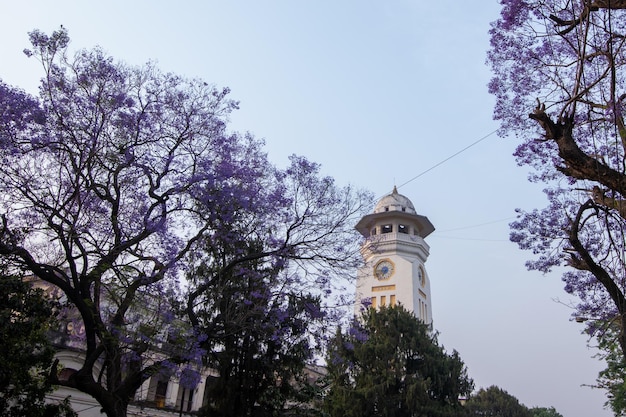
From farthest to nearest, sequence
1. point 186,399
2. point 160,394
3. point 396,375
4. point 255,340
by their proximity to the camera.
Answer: point 396,375 → point 186,399 → point 160,394 → point 255,340

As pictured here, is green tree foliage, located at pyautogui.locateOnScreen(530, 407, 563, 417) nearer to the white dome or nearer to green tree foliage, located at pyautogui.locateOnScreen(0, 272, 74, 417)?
the white dome

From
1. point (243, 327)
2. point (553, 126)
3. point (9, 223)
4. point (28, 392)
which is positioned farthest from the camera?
point (243, 327)

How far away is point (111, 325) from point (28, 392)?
1666 mm

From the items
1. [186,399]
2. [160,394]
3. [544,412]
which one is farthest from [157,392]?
[544,412]

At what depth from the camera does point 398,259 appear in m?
36.5

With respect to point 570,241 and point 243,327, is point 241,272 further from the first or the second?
point 570,241

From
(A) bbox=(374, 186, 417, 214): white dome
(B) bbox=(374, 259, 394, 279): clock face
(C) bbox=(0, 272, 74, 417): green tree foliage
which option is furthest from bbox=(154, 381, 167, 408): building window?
(A) bbox=(374, 186, 417, 214): white dome

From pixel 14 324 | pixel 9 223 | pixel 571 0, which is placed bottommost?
pixel 14 324

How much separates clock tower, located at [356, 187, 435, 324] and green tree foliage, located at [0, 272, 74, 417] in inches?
1115

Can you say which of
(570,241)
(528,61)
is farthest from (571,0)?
(570,241)

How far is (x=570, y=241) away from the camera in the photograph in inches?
317

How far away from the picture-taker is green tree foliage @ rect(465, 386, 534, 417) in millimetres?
35500

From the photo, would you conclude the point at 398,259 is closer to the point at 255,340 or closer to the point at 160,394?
the point at 160,394

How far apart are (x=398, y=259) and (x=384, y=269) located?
1321 millimetres
